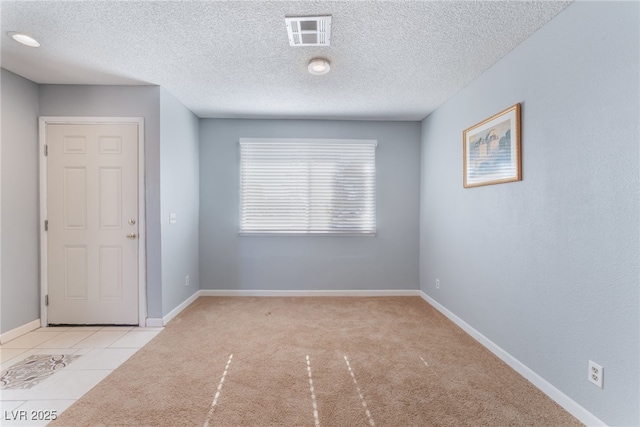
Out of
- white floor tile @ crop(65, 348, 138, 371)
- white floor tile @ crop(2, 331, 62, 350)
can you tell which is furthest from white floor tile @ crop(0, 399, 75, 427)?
white floor tile @ crop(2, 331, 62, 350)

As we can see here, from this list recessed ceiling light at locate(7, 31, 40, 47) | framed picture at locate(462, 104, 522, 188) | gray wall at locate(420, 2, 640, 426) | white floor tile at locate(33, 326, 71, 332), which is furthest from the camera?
white floor tile at locate(33, 326, 71, 332)

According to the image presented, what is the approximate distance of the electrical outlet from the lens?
1525 mm

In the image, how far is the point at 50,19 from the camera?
1860 millimetres

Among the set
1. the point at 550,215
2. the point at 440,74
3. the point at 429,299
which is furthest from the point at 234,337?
the point at 440,74

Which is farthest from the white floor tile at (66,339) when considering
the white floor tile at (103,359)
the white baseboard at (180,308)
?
the white baseboard at (180,308)

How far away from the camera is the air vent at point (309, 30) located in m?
1.82

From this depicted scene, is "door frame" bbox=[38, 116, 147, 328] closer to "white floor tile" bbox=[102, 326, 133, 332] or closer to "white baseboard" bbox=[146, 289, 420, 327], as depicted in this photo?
"white floor tile" bbox=[102, 326, 133, 332]

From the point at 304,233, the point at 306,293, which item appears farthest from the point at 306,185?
the point at 306,293

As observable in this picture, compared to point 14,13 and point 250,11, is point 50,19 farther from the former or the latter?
point 250,11

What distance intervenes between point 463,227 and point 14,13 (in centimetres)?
394

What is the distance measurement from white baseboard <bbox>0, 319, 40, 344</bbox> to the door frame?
0.06 metres

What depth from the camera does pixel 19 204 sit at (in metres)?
2.70

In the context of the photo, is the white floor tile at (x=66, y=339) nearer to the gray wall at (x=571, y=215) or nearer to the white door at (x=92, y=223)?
the white door at (x=92, y=223)

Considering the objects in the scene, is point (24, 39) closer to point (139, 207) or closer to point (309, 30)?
point (139, 207)
